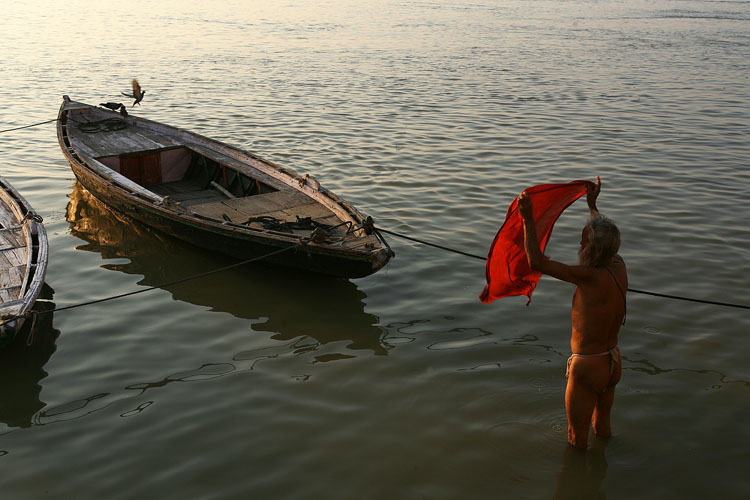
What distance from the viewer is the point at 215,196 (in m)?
10.6

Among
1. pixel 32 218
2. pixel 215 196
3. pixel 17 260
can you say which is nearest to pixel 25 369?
pixel 17 260

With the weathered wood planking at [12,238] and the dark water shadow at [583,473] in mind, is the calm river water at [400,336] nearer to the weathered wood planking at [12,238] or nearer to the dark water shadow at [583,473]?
the dark water shadow at [583,473]

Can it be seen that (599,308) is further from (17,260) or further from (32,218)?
(32,218)

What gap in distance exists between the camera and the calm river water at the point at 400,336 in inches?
203

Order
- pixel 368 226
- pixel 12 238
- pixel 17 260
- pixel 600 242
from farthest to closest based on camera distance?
pixel 12 238, pixel 368 226, pixel 17 260, pixel 600 242

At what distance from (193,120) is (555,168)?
29.5 feet

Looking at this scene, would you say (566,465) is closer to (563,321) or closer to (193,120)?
(563,321)

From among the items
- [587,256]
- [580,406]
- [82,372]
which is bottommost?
[82,372]

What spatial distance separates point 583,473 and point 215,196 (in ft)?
23.8

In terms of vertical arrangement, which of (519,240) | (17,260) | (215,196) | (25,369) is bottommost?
(25,369)

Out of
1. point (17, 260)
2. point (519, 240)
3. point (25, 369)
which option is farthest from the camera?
point (17, 260)

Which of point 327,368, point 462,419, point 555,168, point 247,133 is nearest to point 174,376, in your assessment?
point 327,368

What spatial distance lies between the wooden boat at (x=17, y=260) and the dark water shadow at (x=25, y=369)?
0.69 feet

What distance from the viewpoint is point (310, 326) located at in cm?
727
